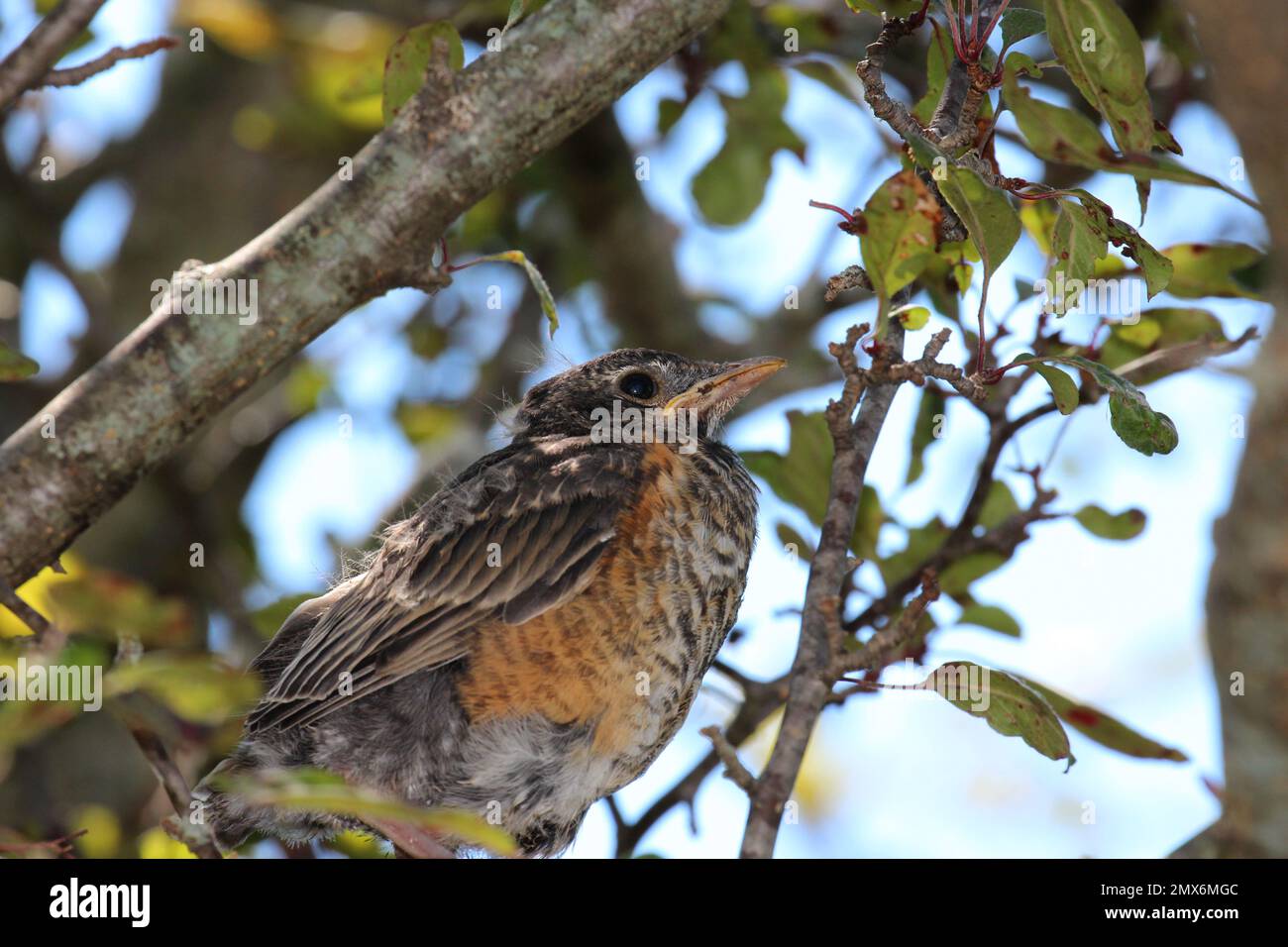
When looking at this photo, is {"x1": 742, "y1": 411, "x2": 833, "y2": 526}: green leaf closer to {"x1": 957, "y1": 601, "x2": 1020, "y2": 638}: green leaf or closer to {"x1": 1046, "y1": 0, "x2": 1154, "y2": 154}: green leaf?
{"x1": 957, "y1": 601, "x2": 1020, "y2": 638}: green leaf

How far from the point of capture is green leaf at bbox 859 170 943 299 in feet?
7.20

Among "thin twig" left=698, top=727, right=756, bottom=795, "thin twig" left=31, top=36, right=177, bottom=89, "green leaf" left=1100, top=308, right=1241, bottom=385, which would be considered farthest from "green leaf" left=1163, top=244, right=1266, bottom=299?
"thin twig" left=31, top=36, right=177, bottom=89

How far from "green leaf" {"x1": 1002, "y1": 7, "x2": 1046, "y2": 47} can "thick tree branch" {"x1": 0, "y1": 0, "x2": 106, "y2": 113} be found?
1.92 metres

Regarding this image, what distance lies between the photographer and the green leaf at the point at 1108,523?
3170 millimetres

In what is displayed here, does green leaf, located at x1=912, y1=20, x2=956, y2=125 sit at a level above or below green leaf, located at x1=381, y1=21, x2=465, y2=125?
below

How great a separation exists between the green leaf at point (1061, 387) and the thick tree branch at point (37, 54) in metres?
2.07

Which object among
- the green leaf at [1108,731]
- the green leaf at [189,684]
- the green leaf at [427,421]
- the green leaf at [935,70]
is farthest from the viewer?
the green leaf at [427,421]

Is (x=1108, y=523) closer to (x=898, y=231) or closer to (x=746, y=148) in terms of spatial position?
(x=898, y=231)

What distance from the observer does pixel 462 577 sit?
10.2ft

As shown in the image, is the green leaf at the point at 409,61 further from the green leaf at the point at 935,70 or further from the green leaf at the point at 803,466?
the green leaf at the point at 803,466

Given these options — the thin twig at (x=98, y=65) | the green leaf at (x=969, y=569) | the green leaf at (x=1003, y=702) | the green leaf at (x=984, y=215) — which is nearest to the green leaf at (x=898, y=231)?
the green leaf at (x=984, y=215)

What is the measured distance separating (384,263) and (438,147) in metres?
0.26

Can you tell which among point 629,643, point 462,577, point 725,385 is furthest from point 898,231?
point 725,385

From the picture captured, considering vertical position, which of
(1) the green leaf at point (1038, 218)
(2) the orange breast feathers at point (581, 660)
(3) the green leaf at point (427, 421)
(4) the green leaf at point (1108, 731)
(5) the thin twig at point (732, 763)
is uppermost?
(3) the green leaf at point (427, 421)
